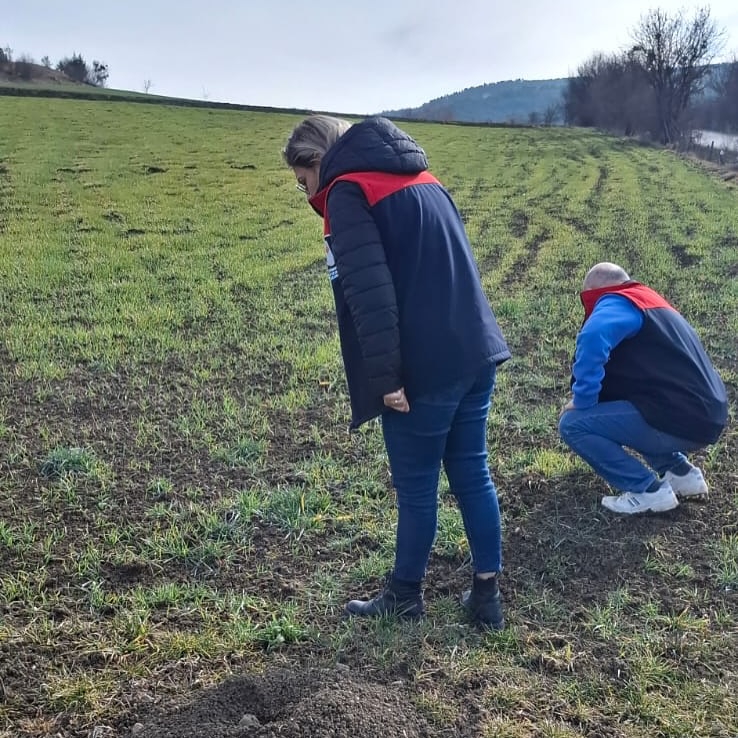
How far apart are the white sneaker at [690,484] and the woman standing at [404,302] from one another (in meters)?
1.64

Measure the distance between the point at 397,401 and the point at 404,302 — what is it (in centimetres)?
35

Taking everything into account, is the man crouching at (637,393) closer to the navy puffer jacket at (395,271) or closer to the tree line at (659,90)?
the navy puffer jacket at (395,271)

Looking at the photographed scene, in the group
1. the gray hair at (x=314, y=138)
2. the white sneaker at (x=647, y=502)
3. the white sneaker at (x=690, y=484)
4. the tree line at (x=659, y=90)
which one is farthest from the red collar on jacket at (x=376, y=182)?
the tree line at (x=659, y=90)

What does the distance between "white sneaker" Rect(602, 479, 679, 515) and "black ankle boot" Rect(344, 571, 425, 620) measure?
1358mm

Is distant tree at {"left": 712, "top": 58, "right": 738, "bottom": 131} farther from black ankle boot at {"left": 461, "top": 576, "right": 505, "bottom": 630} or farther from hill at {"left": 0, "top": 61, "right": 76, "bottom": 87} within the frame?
black ankle boot at {"left": 461, "top": 576, "right": 505, "bottom": 630}

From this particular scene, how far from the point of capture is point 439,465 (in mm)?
2900

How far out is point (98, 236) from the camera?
1175 cm

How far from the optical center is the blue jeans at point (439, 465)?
8.93 ft

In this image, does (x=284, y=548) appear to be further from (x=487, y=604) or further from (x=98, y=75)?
(x=98, y=75)

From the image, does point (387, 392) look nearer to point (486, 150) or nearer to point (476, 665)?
point (476, 665)

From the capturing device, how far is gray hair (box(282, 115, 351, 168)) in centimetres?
269

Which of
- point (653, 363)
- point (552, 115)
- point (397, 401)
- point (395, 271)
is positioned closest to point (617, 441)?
point (653, 363)

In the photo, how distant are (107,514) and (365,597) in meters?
1.55

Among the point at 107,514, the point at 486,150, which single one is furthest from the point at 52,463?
the point at 486,150
